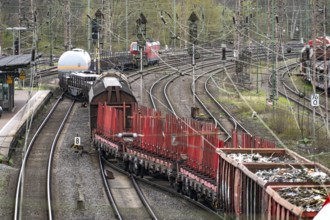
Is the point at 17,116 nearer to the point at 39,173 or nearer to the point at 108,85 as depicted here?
the point at 108,85

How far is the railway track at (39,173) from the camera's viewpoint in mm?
22656

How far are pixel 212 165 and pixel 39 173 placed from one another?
33.2 ft

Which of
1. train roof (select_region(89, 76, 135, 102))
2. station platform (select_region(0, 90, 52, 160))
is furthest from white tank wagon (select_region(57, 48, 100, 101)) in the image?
train roof (select_region(89, 76, 135, 102))

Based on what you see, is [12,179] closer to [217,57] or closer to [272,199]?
[272,199]

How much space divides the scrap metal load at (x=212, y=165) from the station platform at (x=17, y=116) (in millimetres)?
3922

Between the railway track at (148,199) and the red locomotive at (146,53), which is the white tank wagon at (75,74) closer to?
the red locomotive at (146,53)

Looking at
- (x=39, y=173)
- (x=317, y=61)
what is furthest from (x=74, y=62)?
(x=39, y=173)

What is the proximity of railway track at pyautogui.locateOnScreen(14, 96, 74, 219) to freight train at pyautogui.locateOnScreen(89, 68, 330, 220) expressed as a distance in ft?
8.30

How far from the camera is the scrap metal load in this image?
43.2 feet

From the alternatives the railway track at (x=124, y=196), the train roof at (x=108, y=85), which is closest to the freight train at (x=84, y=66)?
the train roof at (x=108, y=85)

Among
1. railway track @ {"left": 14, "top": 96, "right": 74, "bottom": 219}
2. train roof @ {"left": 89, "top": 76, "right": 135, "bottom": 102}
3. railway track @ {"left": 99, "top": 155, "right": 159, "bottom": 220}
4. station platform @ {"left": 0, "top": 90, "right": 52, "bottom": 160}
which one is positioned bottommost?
railway track @ {"left": 99, "top": 155, "right": 159, "bottom": 220}

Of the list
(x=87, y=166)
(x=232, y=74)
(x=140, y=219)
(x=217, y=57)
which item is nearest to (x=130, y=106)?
(x=87, y=166)

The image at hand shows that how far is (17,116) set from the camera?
43.9 meters

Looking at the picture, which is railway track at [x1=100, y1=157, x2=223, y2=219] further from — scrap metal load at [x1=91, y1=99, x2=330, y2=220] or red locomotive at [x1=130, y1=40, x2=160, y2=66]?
red locomotive at [x1=130, y1=40, x2=160, y2=66]
